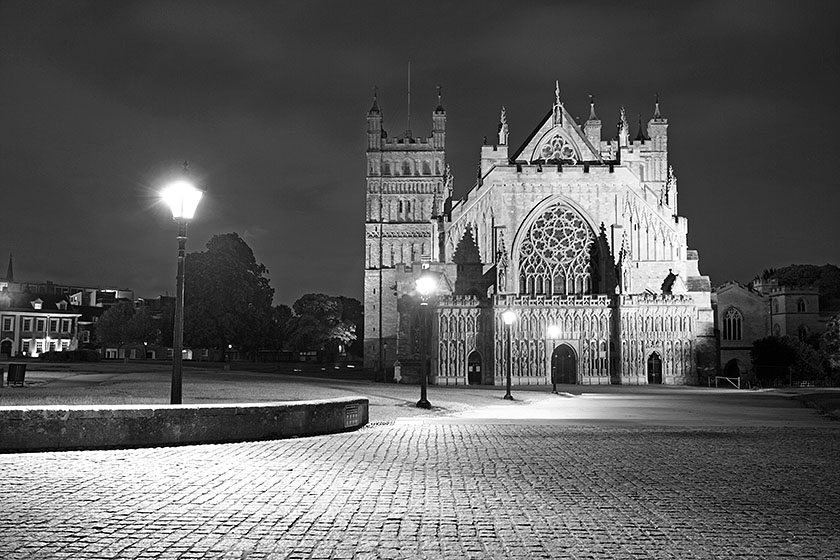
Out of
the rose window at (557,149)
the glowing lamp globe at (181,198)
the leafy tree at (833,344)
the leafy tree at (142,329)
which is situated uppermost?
the rose window at (557,149)

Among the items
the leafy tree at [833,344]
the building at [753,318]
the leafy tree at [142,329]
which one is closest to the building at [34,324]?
the leafy tree at [142,329]

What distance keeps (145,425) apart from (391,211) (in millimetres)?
68961

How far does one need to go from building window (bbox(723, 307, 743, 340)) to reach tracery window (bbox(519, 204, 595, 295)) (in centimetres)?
2390

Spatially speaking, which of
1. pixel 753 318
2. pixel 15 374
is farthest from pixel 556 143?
pixel 15 374

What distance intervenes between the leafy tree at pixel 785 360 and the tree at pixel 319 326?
5467 centimetres

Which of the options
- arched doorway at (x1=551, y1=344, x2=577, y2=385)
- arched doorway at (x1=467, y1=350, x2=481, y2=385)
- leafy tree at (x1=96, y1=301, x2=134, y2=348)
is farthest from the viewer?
leafy tree at (x1=96, y1=301, x2=134, y2=348)

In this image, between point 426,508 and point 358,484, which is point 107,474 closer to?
point 358,484

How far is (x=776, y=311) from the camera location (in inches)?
3152

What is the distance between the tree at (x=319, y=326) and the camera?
10469cm

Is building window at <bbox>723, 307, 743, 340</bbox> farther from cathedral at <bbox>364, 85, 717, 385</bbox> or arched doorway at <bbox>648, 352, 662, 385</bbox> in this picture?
arched doorway at <bbox>648, 352, 662, 385</bbox>

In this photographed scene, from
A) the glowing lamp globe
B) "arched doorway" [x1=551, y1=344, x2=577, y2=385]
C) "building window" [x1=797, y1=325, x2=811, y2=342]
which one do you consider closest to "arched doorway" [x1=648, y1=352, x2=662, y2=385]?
"arched doorway" [x1=551, y1=344, x2=577, y2=385]

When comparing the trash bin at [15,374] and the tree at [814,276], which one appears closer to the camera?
the trash bin at [15,374]

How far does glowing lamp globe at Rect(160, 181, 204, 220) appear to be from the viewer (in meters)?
15.2

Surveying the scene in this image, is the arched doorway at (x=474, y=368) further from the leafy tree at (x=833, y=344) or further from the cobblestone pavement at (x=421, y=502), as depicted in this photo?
the cobblestone pavement at (x=421, y=502)
